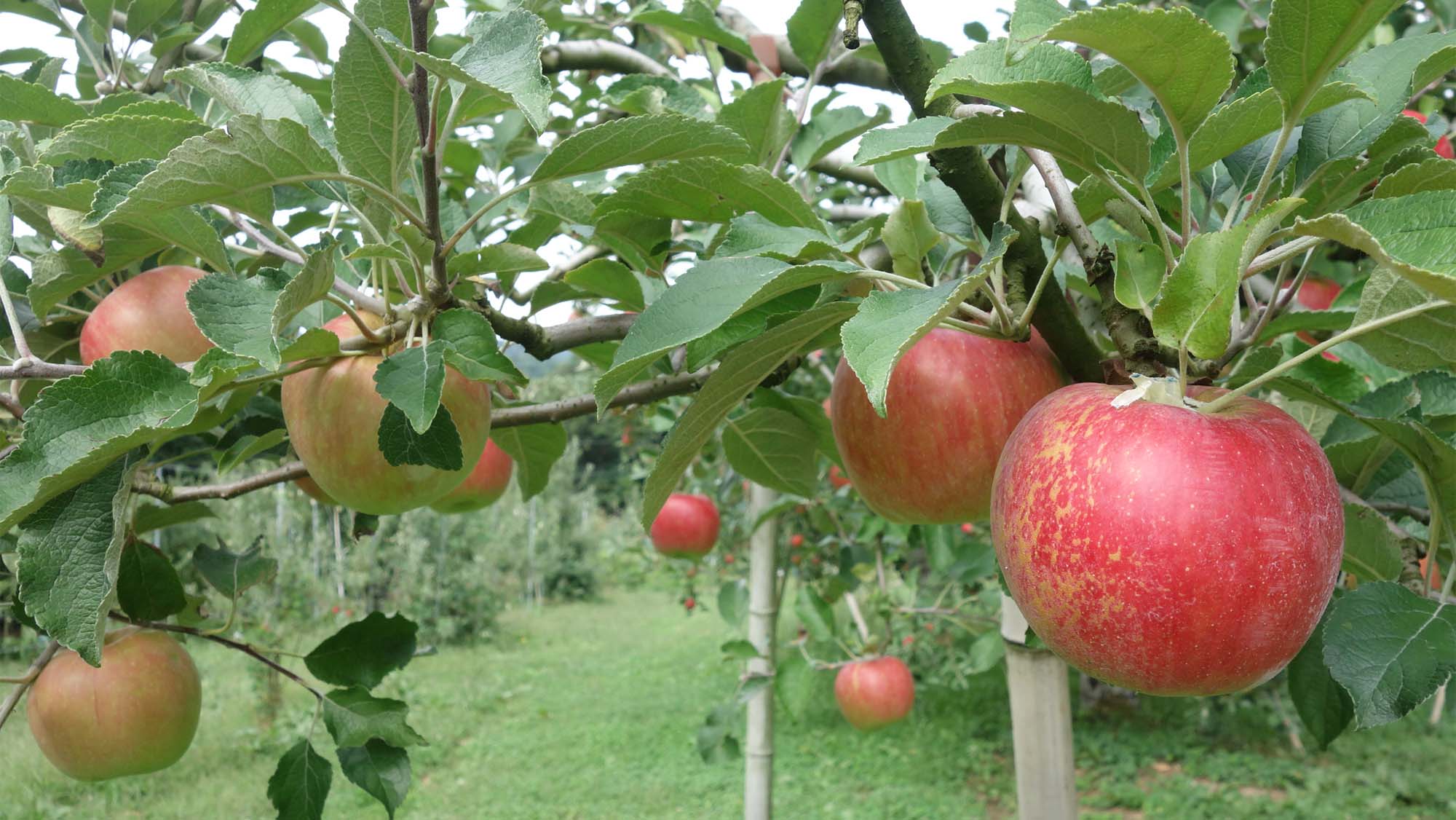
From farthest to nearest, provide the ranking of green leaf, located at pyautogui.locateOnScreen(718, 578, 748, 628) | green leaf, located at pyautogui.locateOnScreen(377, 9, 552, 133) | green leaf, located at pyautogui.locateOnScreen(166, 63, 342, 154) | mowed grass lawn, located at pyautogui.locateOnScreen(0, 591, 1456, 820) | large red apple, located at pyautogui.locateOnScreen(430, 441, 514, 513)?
mowed grass lawn, located at pyautogui.locateOnScreen(0, 591, 1456, 820)
green leaf, located at pyautogui.locateOnScreen(718, 578, 748, 628)
large red apple, located at pyautogui.locateOnScreen(430, 441, 514, 513)
green leaf, located at pyautogui.locateOnScreen(166, 63, 342, 154)
green leaf, located at pyautogui.locateOnScreen(377, 9, 552, 133)

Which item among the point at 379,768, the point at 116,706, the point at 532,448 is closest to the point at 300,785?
the point at 379,768

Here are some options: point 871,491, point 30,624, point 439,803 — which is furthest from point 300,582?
point 871,491

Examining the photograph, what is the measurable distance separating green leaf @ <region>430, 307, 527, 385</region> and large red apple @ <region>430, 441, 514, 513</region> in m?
0.60

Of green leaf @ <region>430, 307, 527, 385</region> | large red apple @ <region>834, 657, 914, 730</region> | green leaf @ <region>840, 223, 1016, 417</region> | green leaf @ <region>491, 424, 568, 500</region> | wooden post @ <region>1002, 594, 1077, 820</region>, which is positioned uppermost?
green leaf @ <region>840, 223, 1016, 417</region>

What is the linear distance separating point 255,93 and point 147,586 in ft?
2.14

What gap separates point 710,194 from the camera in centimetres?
77

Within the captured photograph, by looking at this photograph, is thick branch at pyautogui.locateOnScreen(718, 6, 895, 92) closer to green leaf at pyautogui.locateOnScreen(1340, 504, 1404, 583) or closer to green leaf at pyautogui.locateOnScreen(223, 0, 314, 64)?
green leaf at pyautogui.locateOnScreen(223, 0, 314, 64)

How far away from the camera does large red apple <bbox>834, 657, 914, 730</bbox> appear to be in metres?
2.92

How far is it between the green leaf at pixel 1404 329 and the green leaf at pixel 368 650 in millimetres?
1057

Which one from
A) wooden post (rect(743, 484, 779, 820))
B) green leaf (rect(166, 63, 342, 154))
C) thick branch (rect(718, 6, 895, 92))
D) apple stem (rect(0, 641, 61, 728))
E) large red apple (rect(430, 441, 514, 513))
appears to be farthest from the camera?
wooden post (rect(743, 484, 779, 820))

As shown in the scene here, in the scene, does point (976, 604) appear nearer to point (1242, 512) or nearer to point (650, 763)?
point (650, 763)

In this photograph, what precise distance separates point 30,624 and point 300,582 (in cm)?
680

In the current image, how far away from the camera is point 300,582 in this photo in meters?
7.19

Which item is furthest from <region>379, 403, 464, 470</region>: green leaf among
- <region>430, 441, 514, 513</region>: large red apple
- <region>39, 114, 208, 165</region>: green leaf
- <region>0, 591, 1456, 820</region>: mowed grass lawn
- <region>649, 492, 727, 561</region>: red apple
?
<region>0, 591, 1456, 820</region>: mowed grass lawn
